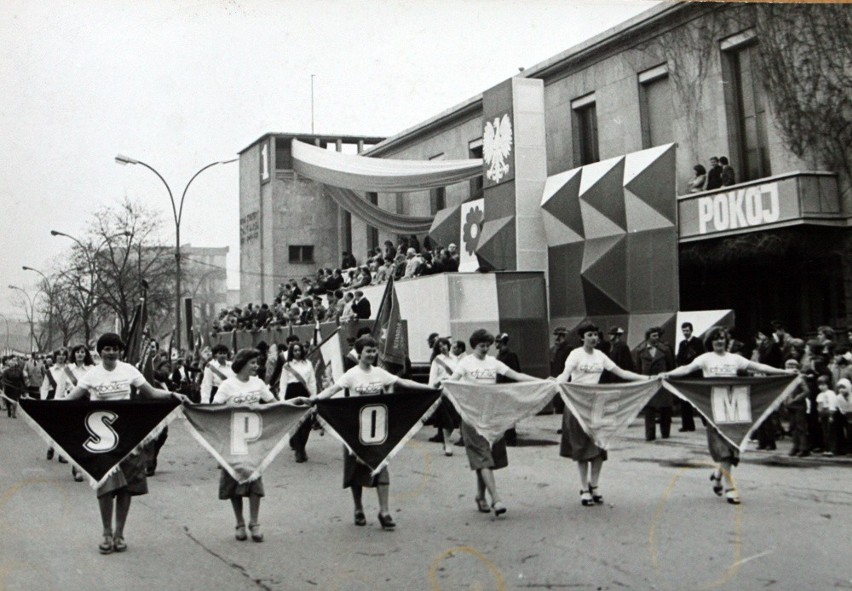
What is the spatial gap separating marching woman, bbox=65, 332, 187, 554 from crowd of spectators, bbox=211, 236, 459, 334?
11740 mm

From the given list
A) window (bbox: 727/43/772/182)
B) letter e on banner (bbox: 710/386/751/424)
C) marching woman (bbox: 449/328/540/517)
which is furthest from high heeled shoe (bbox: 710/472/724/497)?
window (bbox: 727/43/772/182)

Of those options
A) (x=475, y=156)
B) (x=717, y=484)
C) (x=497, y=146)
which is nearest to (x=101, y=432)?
(x=717, y=484)

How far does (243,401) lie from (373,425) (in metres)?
1.26

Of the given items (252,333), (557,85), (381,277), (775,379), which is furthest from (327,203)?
(775,379)

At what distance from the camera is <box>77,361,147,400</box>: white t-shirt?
26.1ft

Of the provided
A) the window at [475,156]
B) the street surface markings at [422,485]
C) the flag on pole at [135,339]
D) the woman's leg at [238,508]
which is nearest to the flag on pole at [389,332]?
the street surface markings at [422,485]

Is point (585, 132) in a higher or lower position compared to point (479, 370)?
higher

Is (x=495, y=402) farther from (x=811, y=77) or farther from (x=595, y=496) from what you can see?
(x=811, y=77)

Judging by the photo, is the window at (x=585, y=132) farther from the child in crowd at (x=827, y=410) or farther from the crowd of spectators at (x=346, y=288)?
the child in crowd at (x=827, y=410)

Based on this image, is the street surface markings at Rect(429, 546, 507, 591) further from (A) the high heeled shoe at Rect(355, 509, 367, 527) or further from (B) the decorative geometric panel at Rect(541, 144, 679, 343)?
(B) the decorative geometric panel at Rect(541, 144, 679, 343)

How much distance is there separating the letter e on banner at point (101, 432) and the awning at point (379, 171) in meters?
22.6

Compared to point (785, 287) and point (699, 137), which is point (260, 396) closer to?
point (785, 287)

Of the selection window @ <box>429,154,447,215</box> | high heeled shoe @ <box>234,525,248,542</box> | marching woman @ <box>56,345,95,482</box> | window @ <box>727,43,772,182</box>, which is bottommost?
high heeled shoe @ <box>234,525,248,542</box>

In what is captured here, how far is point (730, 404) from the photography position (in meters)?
9.69
